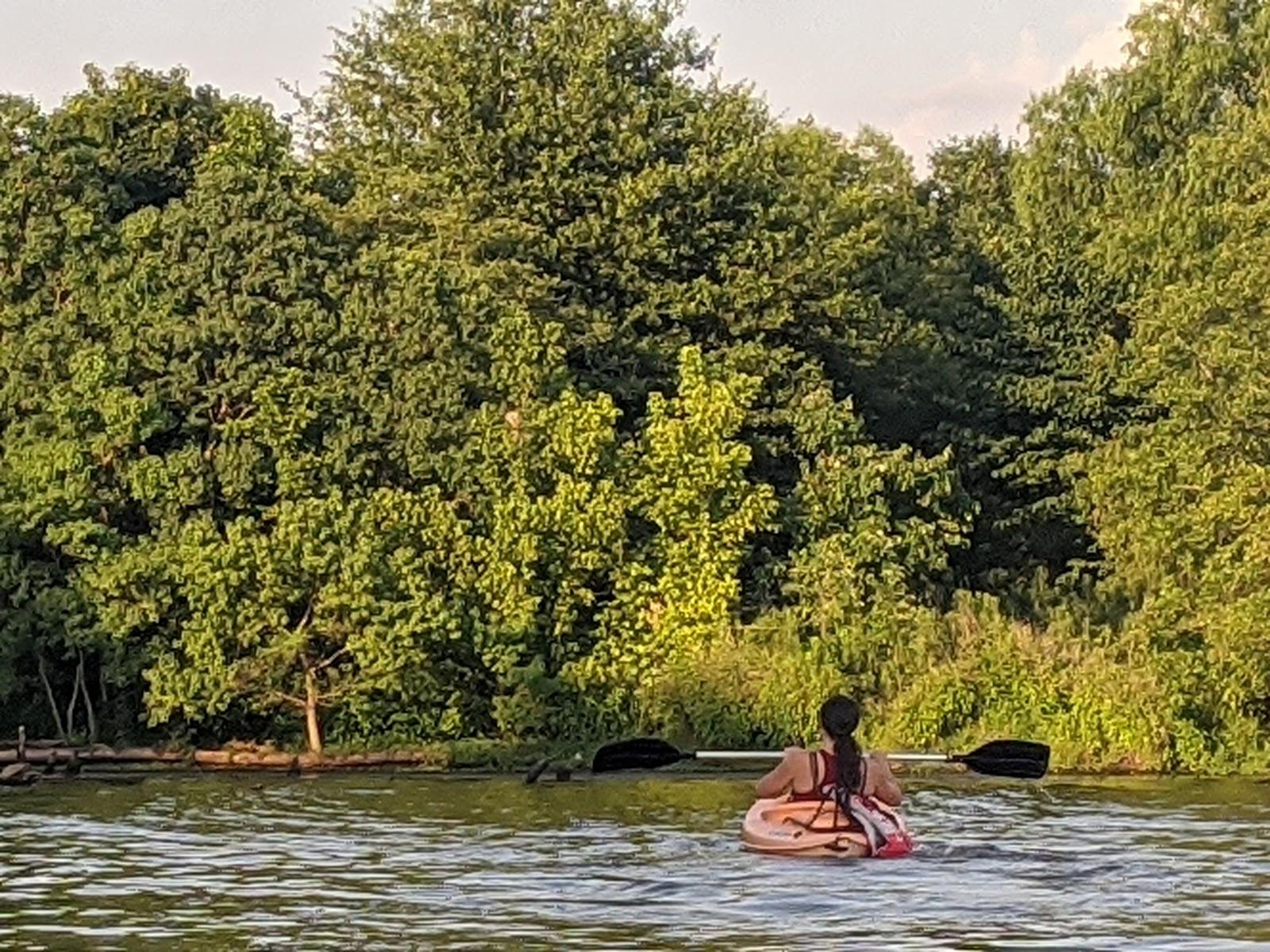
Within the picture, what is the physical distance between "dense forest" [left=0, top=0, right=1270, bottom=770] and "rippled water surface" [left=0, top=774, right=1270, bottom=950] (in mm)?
6057

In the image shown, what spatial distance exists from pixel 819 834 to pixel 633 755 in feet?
20.1

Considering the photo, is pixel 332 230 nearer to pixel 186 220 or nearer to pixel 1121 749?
pixel 186 220

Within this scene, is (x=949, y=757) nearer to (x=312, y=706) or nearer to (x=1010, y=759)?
(x=1010, y=759)

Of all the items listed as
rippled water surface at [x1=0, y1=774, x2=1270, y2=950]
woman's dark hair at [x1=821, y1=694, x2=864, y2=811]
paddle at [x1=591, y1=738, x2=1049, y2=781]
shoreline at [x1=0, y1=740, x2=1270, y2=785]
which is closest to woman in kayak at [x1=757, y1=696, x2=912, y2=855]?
woman's dark hair at [x1=821, y1=694, x2=864, y2=811]

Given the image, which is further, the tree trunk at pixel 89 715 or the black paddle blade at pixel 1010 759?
the tree trunk at pixel 89 715

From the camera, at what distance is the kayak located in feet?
70.1

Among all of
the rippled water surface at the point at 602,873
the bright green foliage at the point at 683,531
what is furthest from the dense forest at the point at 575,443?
the rippled water surface at the point at 602,873

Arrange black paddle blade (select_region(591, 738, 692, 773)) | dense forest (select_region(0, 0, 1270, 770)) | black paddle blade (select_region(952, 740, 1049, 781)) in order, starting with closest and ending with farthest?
black paddle blade (select_region(952, 740, 1049, 781)) < black paddle blade (select_region(591, 738, 692, 773)) < dense forest (select_region(0, 0, 1270, 770))

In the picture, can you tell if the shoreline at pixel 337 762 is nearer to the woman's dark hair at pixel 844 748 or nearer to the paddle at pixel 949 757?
the paddle at pixel 949 757

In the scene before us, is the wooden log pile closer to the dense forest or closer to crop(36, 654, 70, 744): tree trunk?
the dense forest

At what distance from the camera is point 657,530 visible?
40531 mm

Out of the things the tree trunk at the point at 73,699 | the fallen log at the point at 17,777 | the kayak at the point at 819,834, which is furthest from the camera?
the tree trunk at the point at 73,699

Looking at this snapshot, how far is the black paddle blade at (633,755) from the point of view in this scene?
1071 inches

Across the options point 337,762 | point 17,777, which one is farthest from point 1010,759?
point 17,777
